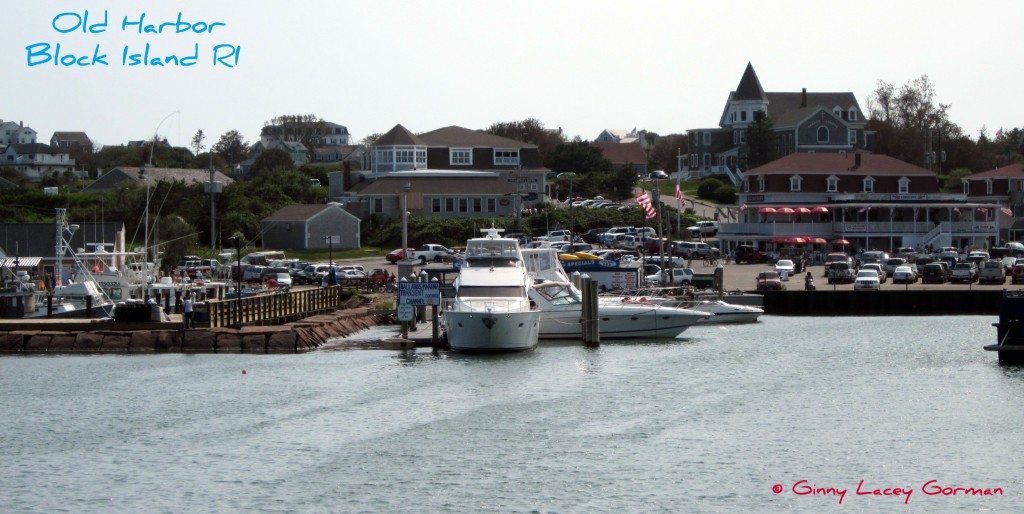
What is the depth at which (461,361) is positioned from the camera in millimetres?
48812

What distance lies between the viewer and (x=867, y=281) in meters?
74.6

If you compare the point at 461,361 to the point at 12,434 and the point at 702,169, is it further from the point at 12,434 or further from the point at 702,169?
the point at 702,169

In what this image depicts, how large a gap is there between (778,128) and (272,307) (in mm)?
89918

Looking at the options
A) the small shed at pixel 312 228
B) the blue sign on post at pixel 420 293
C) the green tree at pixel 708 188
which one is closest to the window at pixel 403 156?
the small shed at pixel 312 228

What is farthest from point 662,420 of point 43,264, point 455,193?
point 455,193

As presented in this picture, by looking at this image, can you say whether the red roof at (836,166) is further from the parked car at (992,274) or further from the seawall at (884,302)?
the seawall at (884,302)

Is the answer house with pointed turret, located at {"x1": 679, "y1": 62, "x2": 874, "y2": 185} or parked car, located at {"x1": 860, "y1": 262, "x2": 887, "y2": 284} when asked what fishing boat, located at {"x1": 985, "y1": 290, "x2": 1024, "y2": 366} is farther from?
house with pointed turret, located at {"x1": 679, "y1": 62, "x2": 874, "y2": 185}

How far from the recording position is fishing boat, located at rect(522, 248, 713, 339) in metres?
55.6

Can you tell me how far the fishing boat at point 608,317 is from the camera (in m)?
55.6

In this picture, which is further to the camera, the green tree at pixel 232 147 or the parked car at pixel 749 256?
the green tree at pixel 232 147

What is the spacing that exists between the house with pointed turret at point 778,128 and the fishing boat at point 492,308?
85.5m

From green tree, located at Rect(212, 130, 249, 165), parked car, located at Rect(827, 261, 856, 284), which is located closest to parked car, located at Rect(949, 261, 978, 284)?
parked car, located at Rect(827, 261, 856, 284)

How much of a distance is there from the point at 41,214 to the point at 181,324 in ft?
218

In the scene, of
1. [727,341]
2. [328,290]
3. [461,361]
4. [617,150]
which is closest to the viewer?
[461,361]
